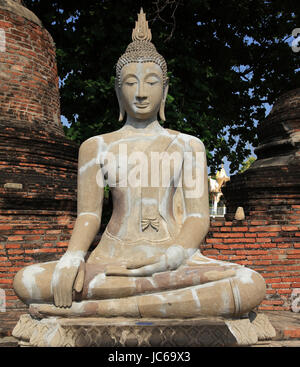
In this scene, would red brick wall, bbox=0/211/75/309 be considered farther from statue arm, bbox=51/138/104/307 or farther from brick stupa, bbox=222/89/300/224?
brick stupa, bbox=222/89/300/224

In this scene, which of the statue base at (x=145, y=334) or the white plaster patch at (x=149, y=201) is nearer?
the statue base at (x=145, y=334)

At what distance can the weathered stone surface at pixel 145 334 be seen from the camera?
259 centimetres

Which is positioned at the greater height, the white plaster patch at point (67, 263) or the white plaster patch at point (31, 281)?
the white plaster patch at point (67, 263)

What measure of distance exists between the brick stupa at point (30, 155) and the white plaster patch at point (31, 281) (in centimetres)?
219

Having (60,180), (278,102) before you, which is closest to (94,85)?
(60,180)

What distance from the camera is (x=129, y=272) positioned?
9.59ft

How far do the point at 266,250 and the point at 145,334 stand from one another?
3431mm

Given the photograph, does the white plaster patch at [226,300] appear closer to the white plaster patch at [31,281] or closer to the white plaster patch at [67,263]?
the white plaster patch at [67,263]

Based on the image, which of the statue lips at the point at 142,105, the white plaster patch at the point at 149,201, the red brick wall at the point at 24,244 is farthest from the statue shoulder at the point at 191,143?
the red brick wall at the point at 24,244

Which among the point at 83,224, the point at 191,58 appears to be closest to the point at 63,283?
the point at 83,224

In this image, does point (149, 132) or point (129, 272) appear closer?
point (129, 272)

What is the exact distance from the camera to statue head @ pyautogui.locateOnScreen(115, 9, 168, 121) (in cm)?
349

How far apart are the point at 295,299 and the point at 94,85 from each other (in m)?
5.61

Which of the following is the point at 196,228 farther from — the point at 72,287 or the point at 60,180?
the point at 60,180
